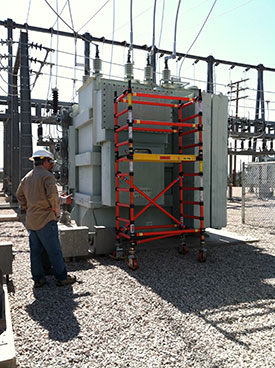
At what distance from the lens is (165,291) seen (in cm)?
478

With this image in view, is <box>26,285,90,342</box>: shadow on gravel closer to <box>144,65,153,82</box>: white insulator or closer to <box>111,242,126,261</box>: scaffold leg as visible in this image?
<box>111,242,126,261</box>: scaffold leg

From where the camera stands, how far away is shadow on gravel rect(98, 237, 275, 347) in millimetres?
4094

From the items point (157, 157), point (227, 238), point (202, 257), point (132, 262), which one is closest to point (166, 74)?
point (157, 157)

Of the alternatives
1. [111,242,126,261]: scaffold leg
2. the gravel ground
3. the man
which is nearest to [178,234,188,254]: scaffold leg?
the gravel ground

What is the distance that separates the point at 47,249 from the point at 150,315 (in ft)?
5.71

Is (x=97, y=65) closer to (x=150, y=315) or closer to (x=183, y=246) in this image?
(x=183, y=246)

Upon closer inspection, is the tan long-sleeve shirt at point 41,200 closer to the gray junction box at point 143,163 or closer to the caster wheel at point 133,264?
the caster wheel at point 133,264

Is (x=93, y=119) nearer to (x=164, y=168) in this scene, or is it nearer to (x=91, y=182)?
(x=91, y=182)

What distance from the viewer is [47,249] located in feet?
16.1

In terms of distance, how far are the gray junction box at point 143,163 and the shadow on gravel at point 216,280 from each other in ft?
2.31

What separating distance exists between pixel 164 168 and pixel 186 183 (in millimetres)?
558

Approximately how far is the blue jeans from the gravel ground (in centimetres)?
22

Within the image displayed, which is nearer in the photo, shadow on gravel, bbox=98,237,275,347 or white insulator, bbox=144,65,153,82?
shadow on gravel, bbox=98,237,275,347

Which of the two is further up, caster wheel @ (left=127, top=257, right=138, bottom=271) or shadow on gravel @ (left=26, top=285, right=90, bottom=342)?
caster wheel @ (left=127, top=257, right=138, bottom=271)
